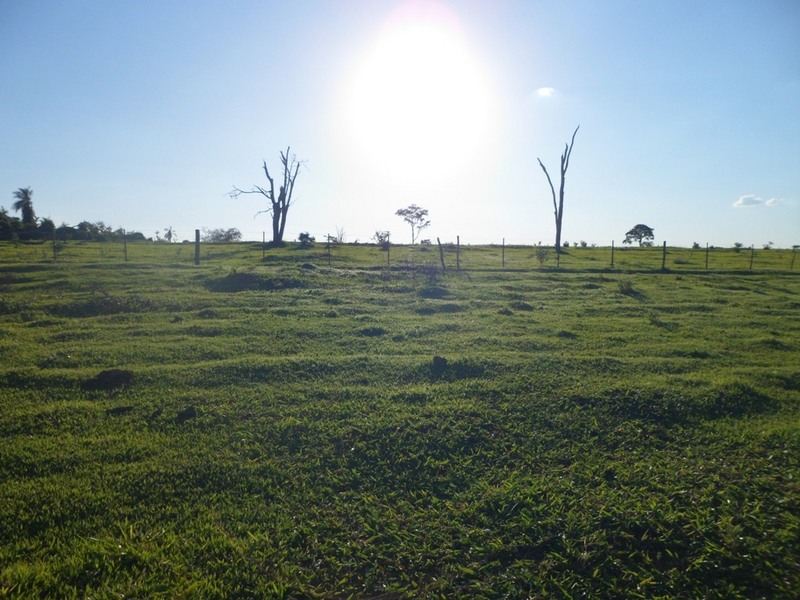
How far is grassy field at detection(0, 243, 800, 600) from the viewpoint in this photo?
156 inches

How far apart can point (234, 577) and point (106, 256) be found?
24493mm

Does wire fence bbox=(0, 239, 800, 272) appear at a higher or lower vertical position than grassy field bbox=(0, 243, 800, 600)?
higher

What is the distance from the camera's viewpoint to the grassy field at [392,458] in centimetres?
396

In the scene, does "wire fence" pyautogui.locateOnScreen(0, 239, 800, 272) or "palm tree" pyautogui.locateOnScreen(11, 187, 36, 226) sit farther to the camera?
"palm tree" pyautogui.locateOnScreen(11, 187, 36, 226)

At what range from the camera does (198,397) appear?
707cm

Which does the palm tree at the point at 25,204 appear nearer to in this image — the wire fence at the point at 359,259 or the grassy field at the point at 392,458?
the wire fence at the point at 359,259

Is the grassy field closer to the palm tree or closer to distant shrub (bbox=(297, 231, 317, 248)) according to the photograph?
distant shrub (bbox=(297, 231, 317, 248))

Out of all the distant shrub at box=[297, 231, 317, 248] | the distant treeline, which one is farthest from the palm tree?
the distant shrub at box=[297, 231, 317, 248]

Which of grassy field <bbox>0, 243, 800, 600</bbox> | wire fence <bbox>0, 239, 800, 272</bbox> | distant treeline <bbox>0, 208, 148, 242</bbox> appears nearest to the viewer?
grassy field <bbox>0, 243, 800, 600</bbox>

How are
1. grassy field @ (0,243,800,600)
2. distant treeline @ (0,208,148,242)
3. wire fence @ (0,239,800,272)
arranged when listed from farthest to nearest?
1. distant treeline @ (0,208,148,242)
2. wire fence @ (0,239,800,272)
3. grassy field @ (0,243,800,600)

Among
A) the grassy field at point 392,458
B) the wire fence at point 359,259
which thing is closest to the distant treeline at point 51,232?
the wire fence at point 359,259

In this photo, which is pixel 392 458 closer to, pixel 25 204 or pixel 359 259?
pixel 359 259

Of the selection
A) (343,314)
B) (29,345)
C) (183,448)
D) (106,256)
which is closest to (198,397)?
(183,448)

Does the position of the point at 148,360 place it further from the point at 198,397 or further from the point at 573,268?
the point at 573,268
